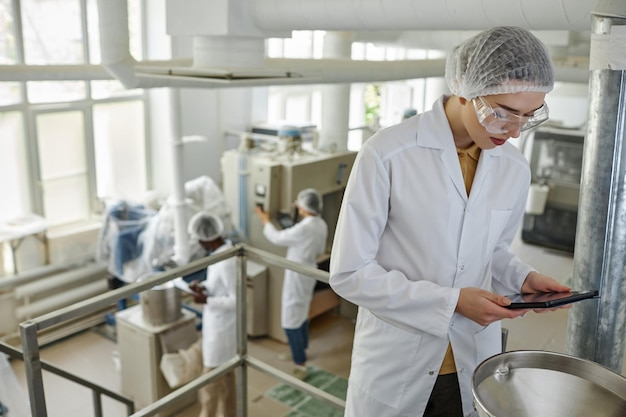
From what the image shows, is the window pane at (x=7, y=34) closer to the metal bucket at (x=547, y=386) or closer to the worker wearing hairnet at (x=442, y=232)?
the worker wearing hairnet at (x=442, y=232)

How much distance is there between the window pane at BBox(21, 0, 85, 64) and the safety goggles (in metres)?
4.13

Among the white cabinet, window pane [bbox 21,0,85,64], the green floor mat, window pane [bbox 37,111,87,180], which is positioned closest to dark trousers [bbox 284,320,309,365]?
the green floor mat

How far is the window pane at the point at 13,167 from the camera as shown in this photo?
4.44 metres

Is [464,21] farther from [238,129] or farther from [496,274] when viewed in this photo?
[238,129]

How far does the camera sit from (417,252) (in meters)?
1.34

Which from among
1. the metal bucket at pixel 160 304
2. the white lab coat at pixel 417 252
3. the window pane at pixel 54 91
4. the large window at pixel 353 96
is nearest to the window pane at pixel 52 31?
the window pane at pixel 54 91

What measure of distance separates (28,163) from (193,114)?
1.45m

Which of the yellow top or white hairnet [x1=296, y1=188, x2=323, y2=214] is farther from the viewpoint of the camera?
white hairnet [x1=296, y1=188, x2=323, y2=214]

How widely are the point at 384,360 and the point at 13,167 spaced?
4.00 meters

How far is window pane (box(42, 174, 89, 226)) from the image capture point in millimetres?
4801

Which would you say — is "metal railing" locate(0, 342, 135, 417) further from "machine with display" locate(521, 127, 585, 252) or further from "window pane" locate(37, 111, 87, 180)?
"machine with display" locate(521, 127, 585, 252)

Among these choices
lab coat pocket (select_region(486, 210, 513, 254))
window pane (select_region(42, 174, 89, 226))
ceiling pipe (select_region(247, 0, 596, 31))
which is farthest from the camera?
window pane (select_region(42, 174, 89, 226))

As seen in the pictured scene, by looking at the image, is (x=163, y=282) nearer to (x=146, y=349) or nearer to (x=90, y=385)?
(x=90, y=385)

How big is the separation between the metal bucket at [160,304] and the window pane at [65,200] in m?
1.62
